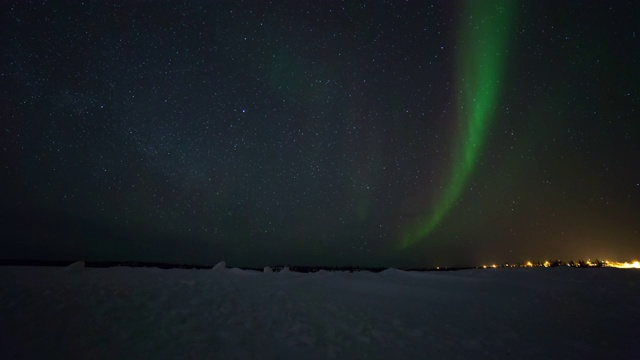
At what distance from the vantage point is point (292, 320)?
6.84 meters

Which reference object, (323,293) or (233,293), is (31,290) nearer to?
(233,293)

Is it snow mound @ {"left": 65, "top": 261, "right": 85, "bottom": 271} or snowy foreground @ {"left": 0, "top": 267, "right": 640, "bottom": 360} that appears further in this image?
snow mound @ {"left": 65, "top": 261, "right": 85, "bottom": 271}

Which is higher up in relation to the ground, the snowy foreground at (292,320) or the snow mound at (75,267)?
the snow mound at (75,267)

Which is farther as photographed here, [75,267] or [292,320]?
[75,267]

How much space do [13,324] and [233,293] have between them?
425 centimetres

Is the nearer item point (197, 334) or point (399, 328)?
point (197, 334)

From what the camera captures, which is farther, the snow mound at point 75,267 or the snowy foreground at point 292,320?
the snow mound at point 75,267

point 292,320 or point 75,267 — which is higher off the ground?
point 75,267

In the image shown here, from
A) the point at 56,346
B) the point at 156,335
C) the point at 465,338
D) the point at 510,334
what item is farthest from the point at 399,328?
the point at 56,346

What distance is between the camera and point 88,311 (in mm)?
6277

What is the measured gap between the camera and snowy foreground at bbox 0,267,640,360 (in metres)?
5.36

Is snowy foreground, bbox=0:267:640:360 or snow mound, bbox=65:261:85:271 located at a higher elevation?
snow mound, bbox=65:261:85:271

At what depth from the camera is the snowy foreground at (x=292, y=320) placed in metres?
5.36

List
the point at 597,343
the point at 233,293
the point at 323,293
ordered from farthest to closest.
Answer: the point at 323,293, the point at 233,293, the point at 597,343
